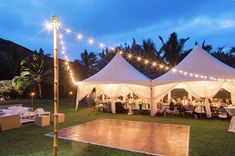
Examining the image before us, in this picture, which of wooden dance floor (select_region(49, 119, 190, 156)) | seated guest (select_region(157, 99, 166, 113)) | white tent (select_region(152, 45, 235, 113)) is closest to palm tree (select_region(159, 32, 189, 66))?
white tent (select_region(152, 45, 235, 113))

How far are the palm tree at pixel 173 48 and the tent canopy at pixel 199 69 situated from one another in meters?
10.1

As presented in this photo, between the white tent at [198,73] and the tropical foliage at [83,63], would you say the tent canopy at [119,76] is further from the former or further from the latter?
the tropical foliage at [83,63]

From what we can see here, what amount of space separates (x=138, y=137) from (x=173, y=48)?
53.1 ft

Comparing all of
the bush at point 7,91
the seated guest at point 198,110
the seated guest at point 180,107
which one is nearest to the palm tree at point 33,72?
the bush at point 7,91

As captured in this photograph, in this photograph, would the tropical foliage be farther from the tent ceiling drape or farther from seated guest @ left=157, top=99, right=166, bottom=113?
seated guest @ left=157, top=99, right=166, bottom=113

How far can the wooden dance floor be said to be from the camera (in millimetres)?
5016

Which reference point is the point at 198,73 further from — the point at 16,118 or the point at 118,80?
the point at 16,118

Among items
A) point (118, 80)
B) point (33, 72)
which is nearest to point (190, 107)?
point (118, 80)

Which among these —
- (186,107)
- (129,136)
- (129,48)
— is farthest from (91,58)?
(129,136)

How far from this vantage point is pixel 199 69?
32.3 feet

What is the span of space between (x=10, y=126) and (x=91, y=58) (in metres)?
19.3

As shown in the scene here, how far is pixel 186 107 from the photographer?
10156 millimetres

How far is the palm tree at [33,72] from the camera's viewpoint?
20422 mm

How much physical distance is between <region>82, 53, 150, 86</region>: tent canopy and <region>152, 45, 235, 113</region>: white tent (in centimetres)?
95
